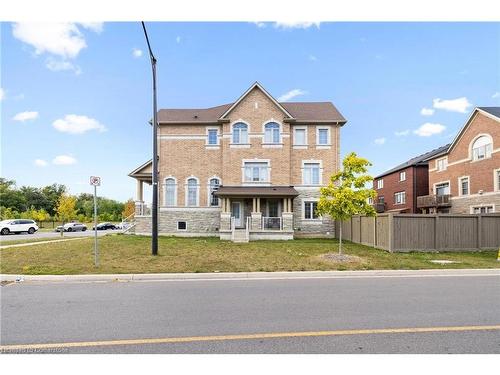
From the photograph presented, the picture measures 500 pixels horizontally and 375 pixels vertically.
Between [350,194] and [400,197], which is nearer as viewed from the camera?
[350,194]

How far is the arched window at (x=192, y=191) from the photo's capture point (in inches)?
937

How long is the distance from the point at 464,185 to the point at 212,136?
75.7 feet

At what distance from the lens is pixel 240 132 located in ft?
76.4

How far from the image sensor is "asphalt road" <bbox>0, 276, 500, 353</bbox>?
4.25 m

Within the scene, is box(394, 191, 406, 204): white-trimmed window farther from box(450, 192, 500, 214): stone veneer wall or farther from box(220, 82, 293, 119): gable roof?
box(220, 82, 293, 119): gable roof

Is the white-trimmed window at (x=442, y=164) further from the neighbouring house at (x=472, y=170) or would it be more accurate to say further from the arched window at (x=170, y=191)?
the arched window at (x=170, y=191)

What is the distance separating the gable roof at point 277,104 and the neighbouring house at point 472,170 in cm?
1222

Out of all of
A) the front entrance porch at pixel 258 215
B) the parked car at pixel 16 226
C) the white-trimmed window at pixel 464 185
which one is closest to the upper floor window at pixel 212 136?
the front entrance porch at pixel 258 215

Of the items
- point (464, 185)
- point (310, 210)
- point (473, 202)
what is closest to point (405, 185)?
point (464, 185)

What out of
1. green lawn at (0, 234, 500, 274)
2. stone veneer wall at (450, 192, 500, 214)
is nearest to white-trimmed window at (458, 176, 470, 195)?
stone veneer wall at (450, 192, 500, 214)

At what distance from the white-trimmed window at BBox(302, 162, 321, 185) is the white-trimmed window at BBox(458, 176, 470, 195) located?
14.5 meters

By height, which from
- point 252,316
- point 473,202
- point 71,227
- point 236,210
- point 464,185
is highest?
point 464,185

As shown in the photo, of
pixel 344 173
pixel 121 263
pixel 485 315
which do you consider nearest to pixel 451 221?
pixel 344 173

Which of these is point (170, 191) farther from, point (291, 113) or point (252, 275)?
point (252, 275)
